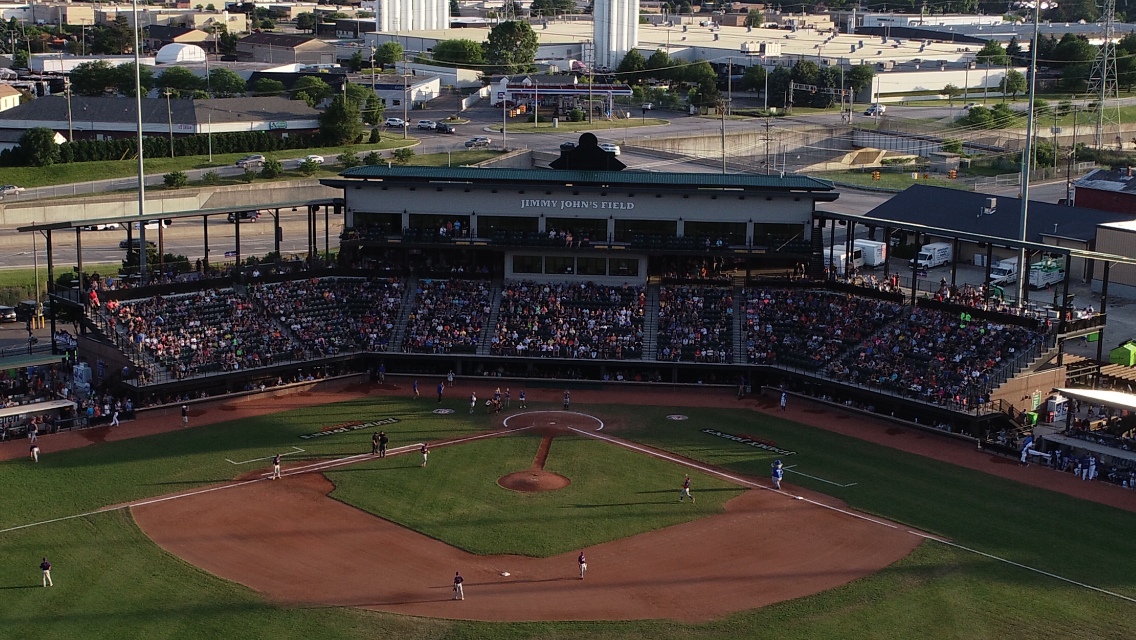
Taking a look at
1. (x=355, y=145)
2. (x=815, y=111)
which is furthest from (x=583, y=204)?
(x=815, y=111)

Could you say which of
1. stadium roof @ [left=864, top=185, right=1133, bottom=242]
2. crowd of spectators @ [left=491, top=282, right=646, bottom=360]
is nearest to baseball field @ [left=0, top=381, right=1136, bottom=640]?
crowd of spectators @ [left=491, top=282, right=646, bottom=360]

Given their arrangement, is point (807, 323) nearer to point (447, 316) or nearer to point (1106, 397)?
point (1106, 397)

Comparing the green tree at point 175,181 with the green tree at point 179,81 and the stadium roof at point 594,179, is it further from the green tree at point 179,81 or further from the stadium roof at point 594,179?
the green tree at point 179,81

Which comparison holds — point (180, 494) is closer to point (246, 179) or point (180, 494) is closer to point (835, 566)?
point (835, 566)

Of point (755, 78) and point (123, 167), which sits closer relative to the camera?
point (123, 167)

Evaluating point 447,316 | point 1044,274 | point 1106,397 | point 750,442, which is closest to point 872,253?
point 1044,274

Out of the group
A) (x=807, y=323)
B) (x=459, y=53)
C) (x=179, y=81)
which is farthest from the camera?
(x=459, y=53)

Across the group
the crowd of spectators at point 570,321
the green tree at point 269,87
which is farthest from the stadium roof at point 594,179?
the green tree at point 269,87
